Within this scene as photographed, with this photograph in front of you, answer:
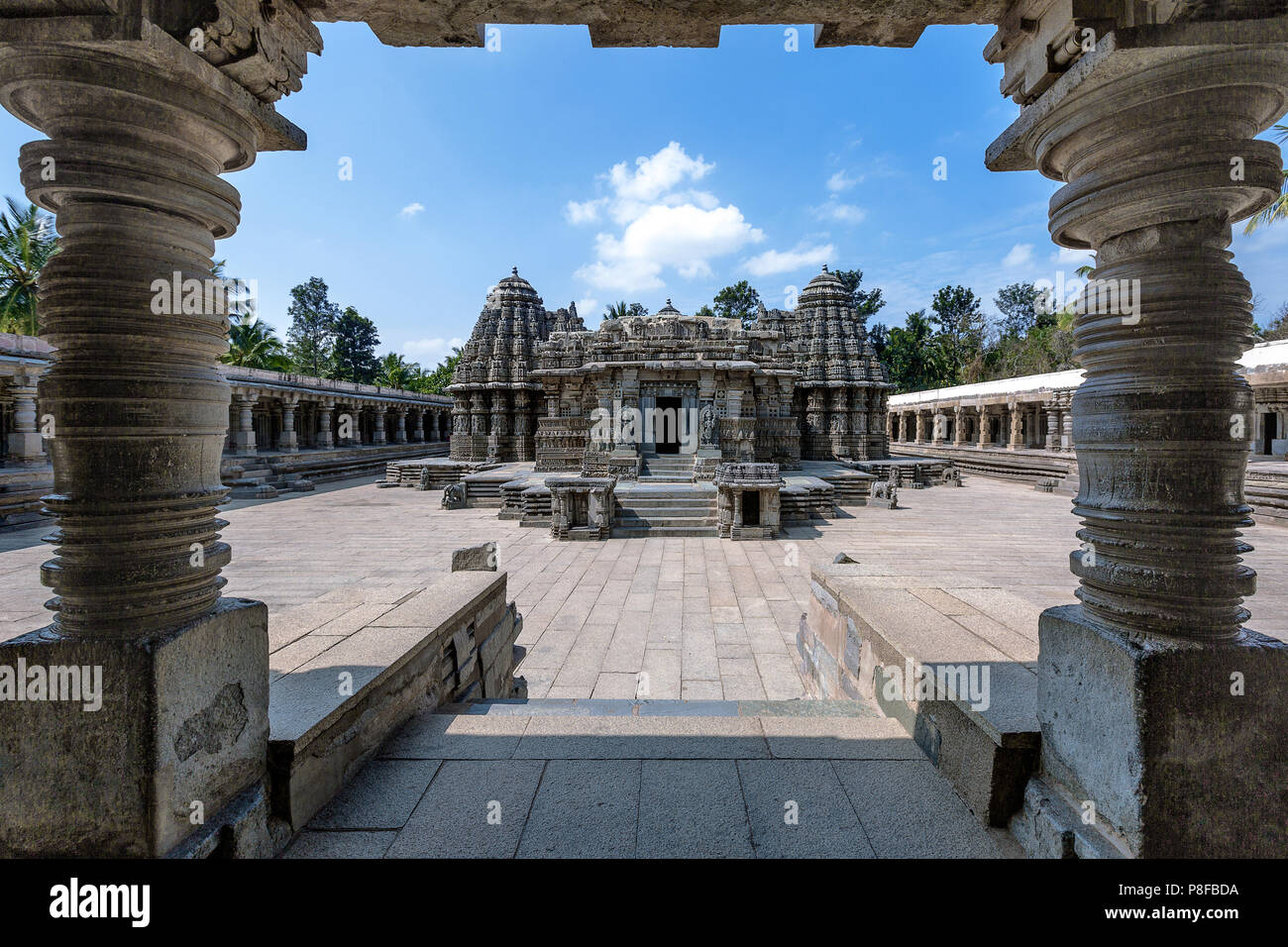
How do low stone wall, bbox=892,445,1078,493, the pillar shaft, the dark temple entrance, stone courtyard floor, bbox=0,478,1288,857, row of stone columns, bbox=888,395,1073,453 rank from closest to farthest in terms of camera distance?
the pillar shaft → stone courtyard floor, bbox=0,478,1288,857 → the dark temple entrance → low stone wall, bbox=892,445,1078,493 → row of stone columns, bbox=888,395,1073,453

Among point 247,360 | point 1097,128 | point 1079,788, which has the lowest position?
point 1079,788

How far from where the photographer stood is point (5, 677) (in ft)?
5.31

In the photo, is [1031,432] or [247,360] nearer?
[247,360]

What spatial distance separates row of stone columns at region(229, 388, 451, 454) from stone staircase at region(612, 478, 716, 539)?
15.9 meters

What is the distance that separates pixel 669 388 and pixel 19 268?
85.0 ft

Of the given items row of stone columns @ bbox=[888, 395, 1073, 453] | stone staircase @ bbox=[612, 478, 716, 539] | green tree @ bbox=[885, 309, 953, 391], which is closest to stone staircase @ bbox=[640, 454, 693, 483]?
stone staircase @ bbox=[612, 478, 716, 539]

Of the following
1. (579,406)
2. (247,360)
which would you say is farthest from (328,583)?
(247,360)

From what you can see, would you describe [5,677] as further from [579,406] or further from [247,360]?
[247,360]

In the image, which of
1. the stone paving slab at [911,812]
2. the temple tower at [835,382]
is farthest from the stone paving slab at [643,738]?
the temple tower at [835,382]

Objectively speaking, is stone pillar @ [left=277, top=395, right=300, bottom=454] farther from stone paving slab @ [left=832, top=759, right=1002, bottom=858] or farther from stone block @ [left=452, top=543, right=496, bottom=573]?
stone paving slab @ [left=832, top=759, right=1002, bottom=858]

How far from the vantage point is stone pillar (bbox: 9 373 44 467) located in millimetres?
13805

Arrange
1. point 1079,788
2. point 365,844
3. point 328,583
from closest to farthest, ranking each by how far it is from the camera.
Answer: point 1079,788
point 365,844
point 328,583

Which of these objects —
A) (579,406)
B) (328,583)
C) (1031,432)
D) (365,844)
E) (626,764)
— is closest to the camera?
(365,844)
